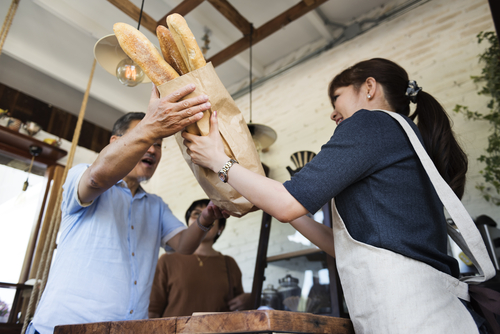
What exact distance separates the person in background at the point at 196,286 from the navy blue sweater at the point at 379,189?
5.72 ft

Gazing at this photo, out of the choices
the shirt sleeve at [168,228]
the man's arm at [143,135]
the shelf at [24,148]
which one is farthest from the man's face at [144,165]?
the shelf at [24,148]

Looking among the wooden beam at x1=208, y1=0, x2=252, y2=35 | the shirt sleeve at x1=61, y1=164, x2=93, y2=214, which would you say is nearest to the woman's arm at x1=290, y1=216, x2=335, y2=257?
the shirt sleeve at x1=61, y1=164, x2=93, y2=214

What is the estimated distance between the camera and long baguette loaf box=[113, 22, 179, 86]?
105cm

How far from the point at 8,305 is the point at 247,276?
2469mm

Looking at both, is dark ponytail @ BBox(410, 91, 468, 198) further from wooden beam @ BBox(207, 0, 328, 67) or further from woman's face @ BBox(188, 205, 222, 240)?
wooden beam @ BBox(207, 0, 328, 67)

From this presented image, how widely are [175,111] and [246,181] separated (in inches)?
12.0

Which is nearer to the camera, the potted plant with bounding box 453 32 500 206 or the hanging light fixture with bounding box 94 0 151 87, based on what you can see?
the hanging light fixture with bounding box 94 0 151 87

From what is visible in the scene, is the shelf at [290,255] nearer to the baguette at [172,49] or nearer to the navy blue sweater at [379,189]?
the navy blue sweater at [379,189]

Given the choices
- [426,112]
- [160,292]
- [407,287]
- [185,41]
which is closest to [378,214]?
[407,287]

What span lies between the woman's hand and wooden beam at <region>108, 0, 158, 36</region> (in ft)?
9.11

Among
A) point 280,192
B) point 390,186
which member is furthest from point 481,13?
point 280,192

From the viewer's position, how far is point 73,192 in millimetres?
1407

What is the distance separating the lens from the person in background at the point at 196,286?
2.66 m

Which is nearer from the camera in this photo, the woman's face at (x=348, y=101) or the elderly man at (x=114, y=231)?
the elderly man at (x=114, y=231)
